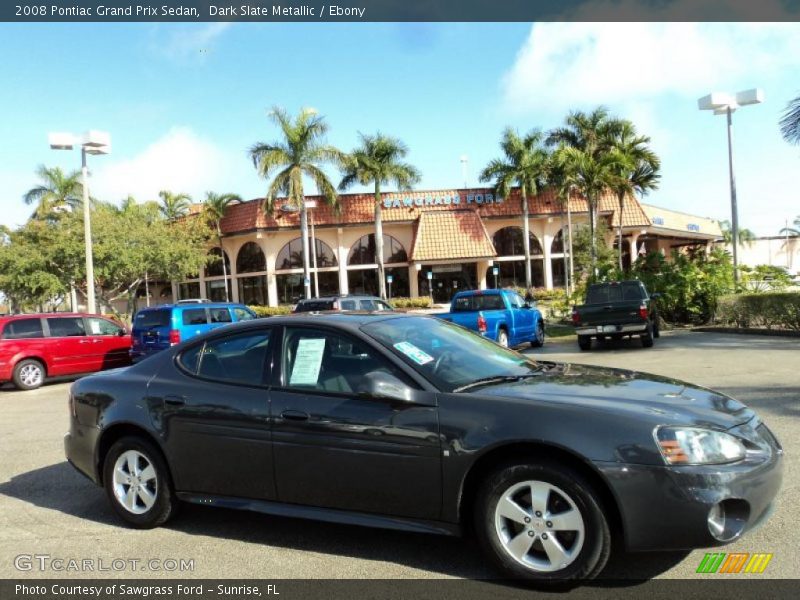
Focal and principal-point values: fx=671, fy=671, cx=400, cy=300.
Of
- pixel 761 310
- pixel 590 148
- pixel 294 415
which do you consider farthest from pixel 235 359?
pixel 590 148

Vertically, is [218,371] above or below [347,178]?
below

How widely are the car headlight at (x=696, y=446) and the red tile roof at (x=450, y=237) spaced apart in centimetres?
4099

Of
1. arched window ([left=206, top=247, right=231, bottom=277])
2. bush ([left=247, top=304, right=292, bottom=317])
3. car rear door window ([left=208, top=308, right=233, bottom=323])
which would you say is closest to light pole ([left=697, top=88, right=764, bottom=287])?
car rear door window ([left=208, top=308, right=233, bottom=323])

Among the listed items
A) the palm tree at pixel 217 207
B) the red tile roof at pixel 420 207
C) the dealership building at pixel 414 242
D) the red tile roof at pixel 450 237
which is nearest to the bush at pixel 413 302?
the dealership building at pixel 414 242

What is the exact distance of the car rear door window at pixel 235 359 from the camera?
15.1 ft

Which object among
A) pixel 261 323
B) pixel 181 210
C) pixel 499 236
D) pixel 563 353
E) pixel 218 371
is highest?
pixel 181 210

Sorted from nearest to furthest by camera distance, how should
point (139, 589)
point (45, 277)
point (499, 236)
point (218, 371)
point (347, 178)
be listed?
point (139, 589) < point (218, 371) < point (45, 277) < point (347, 178) < point (499, 236)

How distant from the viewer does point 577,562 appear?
354 centimetres

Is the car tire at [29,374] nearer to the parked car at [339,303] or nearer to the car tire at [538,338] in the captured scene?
the parked car at [339,303]

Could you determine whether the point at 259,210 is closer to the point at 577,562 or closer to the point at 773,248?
the point at 577,562

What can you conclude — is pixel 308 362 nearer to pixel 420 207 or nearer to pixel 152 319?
pixel 152 319

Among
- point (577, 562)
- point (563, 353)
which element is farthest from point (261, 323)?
point (563, 353)

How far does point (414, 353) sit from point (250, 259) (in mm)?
45613

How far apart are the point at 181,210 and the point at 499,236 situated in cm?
2333
